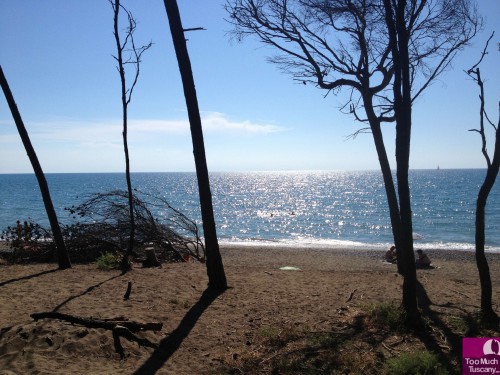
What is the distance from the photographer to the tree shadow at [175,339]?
508cm

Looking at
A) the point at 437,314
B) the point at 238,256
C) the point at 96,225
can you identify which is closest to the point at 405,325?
the point at 437,314

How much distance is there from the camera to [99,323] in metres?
5.65

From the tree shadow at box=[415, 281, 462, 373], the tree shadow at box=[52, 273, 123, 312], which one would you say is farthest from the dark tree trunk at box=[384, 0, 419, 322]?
the tree shadow at box=[52, 273, 123, 312]

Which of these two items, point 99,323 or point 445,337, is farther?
point 445,337

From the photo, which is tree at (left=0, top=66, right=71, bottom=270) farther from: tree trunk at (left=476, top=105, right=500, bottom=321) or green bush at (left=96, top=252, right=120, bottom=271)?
tree trunk at (left=476, top=105, right=500, bottom=321)

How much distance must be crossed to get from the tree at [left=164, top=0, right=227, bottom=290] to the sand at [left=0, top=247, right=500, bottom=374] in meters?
0.60

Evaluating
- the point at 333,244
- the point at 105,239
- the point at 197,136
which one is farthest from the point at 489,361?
the point at 333,244

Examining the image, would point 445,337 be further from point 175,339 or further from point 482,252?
point 175,339

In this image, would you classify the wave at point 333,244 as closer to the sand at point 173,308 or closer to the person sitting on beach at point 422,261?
the person sitting on beach at point 422,261

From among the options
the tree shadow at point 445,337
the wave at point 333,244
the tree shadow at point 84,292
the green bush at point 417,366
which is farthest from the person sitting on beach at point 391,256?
the green bush at point 417,366

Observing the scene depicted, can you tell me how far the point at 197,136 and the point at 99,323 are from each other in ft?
12.8

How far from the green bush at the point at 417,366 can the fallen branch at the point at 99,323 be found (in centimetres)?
320

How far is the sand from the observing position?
16.7 ft

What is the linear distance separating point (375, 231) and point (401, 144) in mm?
32181
